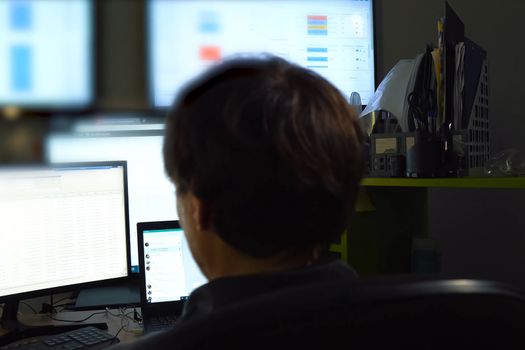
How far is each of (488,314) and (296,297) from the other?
0.57ft

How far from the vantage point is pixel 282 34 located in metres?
1.76

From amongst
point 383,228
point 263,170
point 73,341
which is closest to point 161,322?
point 73,341

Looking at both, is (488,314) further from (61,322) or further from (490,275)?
(490,275)

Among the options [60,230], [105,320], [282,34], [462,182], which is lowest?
[105,320]

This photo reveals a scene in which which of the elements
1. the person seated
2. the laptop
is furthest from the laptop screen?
the person seated

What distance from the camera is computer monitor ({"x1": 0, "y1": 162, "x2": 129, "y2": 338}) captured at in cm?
123

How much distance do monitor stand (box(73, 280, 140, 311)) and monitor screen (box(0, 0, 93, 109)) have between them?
0.98 meters

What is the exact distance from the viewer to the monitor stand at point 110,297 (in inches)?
59.0

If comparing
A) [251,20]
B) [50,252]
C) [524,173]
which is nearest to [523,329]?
[524,173]

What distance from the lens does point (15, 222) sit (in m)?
1.23

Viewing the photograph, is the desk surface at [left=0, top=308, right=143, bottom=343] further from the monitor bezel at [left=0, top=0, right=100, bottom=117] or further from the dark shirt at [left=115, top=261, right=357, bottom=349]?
the monitor bezel at [left=0, top=0, right=100, bottom=117]

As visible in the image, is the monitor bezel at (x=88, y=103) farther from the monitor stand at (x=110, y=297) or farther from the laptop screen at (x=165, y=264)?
the monitor stand at (x=110, y=297)

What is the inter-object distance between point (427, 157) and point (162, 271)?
72 cm

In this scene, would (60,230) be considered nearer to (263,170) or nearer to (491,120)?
(263,170)
